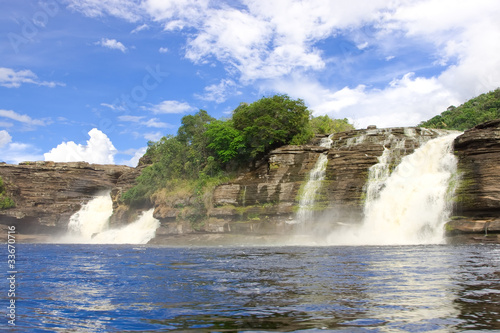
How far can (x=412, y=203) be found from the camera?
33875mm

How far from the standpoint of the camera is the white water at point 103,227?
56.7 metres

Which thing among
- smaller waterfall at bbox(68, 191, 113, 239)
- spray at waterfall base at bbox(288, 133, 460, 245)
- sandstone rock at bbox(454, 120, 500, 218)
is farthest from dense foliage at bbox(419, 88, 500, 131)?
smaller waterfall at bbox(68, 191, 113, 239)

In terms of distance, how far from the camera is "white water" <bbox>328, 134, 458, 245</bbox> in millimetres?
31906

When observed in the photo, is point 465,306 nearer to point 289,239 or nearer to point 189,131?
point 289,239

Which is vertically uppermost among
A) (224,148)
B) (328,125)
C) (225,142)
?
(328,125)

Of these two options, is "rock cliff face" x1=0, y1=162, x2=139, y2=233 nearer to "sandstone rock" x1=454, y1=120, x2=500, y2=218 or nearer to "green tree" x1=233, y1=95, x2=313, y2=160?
"green tree" x1=233, y1=95, x2=313, y2=160

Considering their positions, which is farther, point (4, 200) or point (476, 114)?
point (476, 114)

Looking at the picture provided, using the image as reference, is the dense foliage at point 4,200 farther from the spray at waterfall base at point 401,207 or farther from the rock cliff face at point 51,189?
the spray at waterfall base at point 401,207

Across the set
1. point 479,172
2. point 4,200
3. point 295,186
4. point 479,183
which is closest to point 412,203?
point 479,183

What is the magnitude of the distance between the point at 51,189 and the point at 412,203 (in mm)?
60220

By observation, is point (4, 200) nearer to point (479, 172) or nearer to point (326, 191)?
point (326, 191)

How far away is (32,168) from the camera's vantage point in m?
71.3

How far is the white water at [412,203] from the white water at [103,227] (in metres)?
29.6

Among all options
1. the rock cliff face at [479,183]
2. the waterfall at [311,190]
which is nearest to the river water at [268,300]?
the rock cliff face at [479,183]
